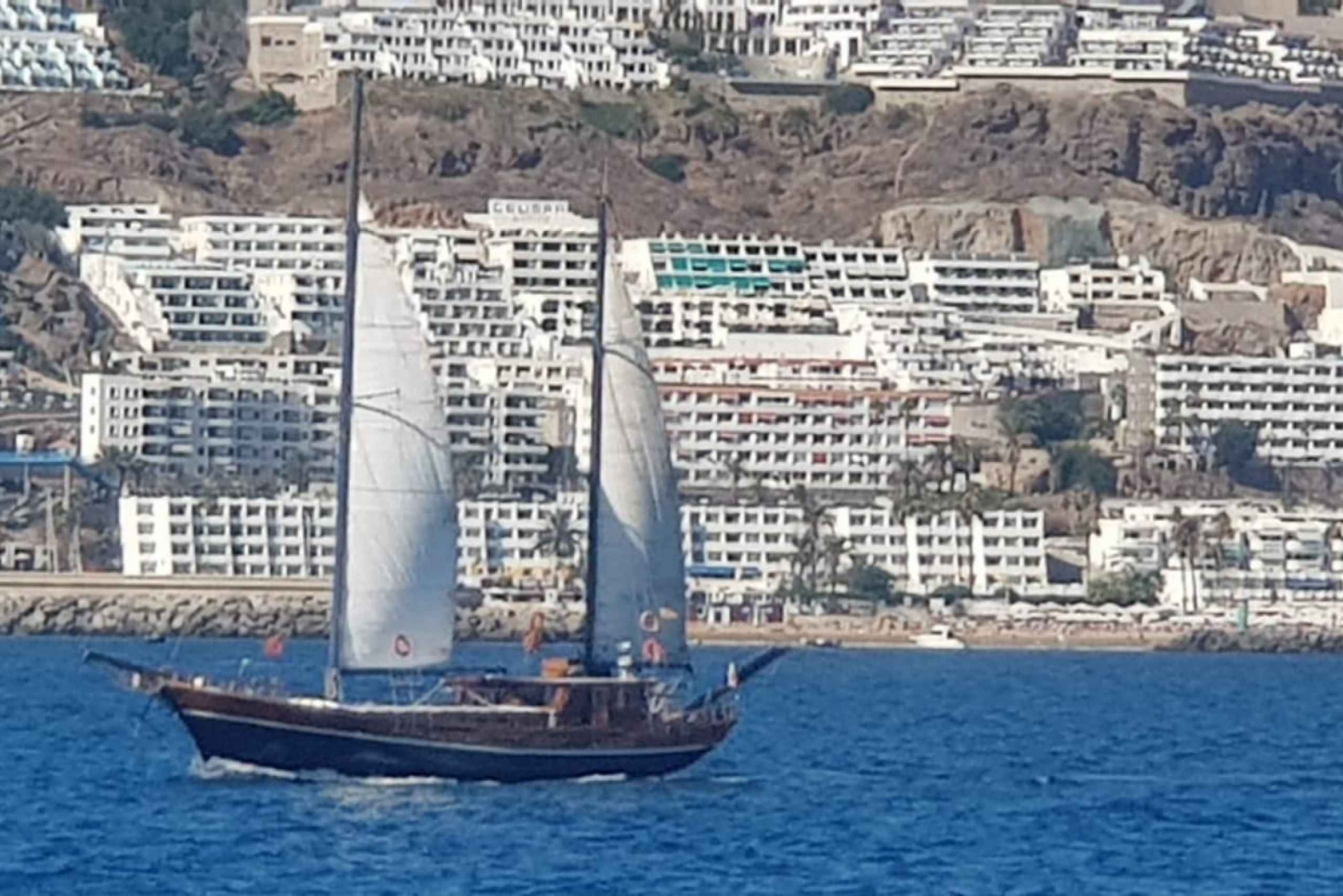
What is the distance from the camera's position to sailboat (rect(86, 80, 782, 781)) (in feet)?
207

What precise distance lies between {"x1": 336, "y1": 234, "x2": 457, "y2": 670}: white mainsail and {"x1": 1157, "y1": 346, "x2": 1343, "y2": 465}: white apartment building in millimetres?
86014

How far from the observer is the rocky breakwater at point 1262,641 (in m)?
127

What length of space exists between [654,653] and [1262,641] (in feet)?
211

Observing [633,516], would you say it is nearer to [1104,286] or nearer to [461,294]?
[461,294]

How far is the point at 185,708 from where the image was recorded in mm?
63531

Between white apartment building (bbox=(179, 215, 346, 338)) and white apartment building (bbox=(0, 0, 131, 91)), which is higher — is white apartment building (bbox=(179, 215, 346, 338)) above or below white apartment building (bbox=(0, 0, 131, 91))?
below

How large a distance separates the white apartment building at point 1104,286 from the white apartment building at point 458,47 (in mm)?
14481

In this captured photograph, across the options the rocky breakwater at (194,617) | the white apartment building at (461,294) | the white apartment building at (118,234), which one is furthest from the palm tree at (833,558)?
the white apartment building at (118,234)

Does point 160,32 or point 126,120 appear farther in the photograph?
point 160,32

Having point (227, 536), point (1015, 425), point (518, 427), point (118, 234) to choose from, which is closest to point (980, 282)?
point (1015, 425)

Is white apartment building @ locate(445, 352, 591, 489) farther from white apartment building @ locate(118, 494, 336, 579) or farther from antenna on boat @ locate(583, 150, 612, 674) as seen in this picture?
antenna on boat @ locate(583, 150, 612, 674)

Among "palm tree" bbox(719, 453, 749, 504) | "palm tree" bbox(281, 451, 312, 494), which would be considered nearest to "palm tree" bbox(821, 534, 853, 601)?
"palm tree" bbox(719, 453, 749, 504)

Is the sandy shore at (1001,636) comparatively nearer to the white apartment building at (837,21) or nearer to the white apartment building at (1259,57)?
the white apartment building at (1259,57)

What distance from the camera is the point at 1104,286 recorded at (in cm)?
16138
